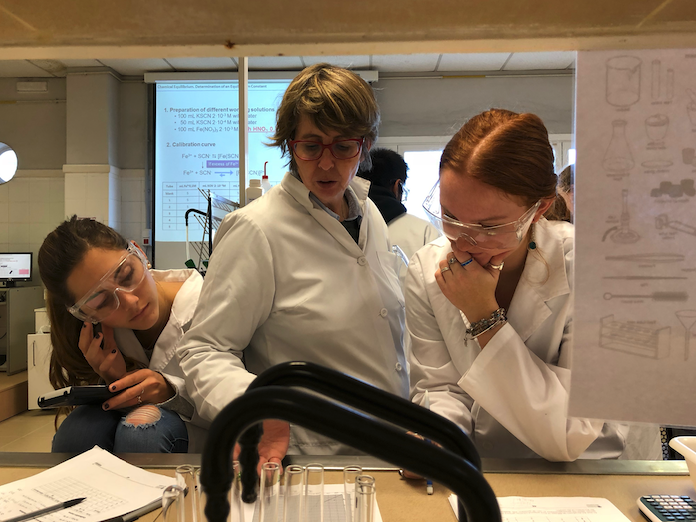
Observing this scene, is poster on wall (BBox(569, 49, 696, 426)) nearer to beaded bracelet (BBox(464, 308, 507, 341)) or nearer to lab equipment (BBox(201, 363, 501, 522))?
lab equipment (BBox(201, 363, 501, 522))

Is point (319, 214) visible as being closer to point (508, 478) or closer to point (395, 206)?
point (508, 478)

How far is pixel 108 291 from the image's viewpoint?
4.38ft

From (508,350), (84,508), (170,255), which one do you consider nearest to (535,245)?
(508,350)

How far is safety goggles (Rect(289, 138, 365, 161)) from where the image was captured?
4.28 ft

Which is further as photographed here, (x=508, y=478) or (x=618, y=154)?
(x=508, y=478)

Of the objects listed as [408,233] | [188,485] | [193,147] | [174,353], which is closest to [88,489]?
[188,485]

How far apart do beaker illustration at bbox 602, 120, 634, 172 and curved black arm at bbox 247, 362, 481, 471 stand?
0.68 ft

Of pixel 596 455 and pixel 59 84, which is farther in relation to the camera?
pixel 59 84

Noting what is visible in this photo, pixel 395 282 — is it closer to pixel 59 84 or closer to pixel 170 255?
pixel 170 255

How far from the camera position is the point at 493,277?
1.19 m

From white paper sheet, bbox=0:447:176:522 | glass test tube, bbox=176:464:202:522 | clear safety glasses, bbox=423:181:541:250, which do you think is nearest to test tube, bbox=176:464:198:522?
glass test tube, bbox=176:464:202:522

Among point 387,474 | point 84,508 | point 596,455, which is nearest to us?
point 84,508

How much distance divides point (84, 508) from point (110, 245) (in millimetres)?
837

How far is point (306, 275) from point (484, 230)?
46cm
